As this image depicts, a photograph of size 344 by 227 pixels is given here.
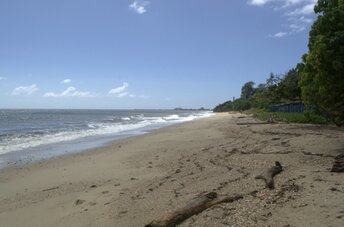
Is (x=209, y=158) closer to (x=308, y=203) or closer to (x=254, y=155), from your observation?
(x=254, y=155)

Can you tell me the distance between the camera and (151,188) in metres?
8.22

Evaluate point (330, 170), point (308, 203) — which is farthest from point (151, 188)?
point (330, 170)

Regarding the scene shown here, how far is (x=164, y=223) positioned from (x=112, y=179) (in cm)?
457

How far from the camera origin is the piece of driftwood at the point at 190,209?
547 centimetres

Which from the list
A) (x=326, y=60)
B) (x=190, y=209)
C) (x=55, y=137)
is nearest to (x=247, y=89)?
(x=55, y=137)

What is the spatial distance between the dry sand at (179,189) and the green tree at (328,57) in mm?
1709

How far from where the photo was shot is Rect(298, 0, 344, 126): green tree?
34.8 feet

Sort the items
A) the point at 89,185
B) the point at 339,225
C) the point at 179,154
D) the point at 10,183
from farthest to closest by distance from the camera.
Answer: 1. the point at 179,154
2. the point at 10,183
3. the point at 89,185
4. the point at 339,225

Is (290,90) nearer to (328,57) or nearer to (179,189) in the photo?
(328,57)

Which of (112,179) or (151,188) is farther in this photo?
(112,179)

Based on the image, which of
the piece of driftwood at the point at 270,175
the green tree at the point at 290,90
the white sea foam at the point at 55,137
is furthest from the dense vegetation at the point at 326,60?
the green tree at the point at 290,90

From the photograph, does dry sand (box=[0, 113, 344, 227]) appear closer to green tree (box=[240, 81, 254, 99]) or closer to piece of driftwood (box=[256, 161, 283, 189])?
piece of driftwood (box=[256, 161, 283, 189])

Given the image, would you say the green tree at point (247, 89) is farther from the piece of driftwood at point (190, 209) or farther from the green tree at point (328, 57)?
the piece of driftwood at point (190, 209)

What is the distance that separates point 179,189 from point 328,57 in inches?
236
